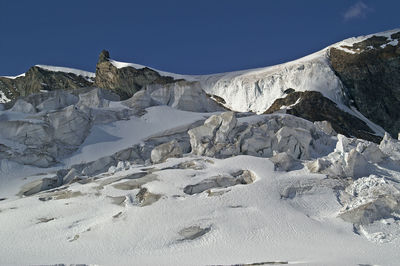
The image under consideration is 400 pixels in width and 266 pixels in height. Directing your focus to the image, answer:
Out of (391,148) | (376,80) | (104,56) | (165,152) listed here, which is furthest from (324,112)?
(104,56)

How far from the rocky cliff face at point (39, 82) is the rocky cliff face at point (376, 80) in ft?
181

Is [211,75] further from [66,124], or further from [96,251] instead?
[96,251]

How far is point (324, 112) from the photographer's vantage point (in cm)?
7669

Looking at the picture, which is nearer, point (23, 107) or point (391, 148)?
point (391, 148)

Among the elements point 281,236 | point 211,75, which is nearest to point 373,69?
point 211,75

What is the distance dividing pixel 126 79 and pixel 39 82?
21498mm

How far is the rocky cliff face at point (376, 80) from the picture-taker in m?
83.6

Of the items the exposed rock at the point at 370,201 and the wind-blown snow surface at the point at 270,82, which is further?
the wind-blown snow surface at the point at 270,82

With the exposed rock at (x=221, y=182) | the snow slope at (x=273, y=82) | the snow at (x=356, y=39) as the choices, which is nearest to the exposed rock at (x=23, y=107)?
the exposed rock at (x=221, y=182)

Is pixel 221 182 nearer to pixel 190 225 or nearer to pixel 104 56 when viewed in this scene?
pixel 190 225

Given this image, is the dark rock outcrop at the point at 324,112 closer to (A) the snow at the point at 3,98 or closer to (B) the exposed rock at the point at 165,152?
Result: (B) the exposed rock at the point at 165,152

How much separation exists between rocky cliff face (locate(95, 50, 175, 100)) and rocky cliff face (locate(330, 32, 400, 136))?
34.6 m

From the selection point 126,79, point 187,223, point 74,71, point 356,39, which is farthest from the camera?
point 74,71

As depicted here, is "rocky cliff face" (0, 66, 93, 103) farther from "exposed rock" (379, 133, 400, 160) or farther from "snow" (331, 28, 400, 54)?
"exposed rock" (379, 133, 400, 160)
